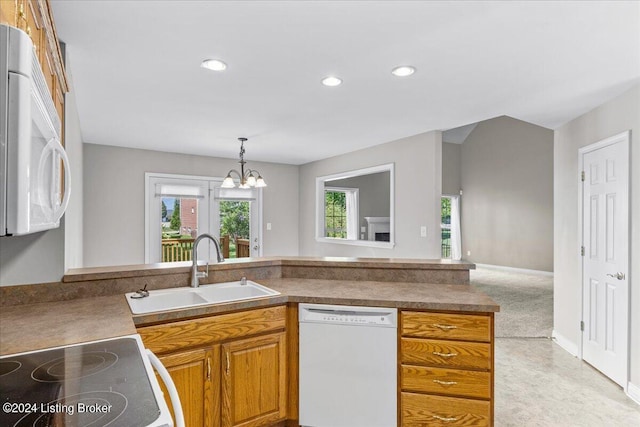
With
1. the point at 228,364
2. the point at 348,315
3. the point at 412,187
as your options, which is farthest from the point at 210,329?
the point at 412,187

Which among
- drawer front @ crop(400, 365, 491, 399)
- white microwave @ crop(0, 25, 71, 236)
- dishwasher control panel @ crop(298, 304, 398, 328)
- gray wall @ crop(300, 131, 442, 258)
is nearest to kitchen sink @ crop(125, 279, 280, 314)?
dishwasher control panel @ crop(298, 304, 398, 328)

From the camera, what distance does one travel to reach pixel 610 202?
2.99 meters

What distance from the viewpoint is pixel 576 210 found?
3508mm

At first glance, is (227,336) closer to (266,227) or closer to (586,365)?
(586,365)

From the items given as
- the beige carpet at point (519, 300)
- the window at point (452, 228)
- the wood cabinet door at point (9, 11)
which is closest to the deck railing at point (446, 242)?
the window at point (452, 228)

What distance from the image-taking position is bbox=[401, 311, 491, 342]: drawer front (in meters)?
1.93

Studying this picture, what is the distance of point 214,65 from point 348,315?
1.80 metres

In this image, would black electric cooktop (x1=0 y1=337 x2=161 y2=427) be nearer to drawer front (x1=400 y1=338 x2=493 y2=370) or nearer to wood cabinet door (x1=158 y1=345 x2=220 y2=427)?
wood cabinet door (x1=158 y1=345 x2=220 y2=427)

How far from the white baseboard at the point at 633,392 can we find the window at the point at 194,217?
15.6 feet

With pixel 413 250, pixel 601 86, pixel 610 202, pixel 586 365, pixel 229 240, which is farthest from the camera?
pixel 229 240

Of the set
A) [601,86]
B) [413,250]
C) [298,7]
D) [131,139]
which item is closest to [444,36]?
[298,7]

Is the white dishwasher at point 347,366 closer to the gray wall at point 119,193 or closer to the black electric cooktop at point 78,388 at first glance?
the black electric cooktop at point 78,388

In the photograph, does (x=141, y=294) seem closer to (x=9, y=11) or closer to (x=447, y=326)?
(x=9, y=11)

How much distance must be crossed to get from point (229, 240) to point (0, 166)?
17.4 feet
